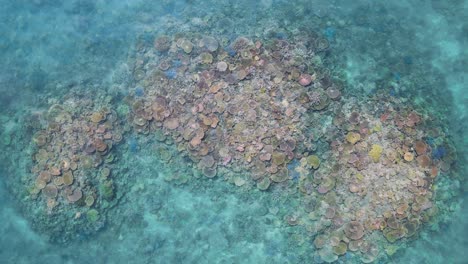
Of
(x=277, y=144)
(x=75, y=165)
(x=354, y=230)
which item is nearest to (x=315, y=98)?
(x=277, y=144)

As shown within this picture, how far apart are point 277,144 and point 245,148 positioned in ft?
2.48

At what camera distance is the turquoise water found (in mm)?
8547

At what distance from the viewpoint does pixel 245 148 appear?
8.82 meters

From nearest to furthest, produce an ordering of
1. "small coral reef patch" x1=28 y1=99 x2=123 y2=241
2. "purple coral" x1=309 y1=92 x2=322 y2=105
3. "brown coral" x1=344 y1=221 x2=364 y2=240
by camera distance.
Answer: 1. "brown coral" x1=344 y1=221 x2=364 y2=240
2. "small coral reef patch" x1=28 y1=99 x2=123 y2=241
3. "purple coral" x1=309 y1=92 x2=322 y2=105

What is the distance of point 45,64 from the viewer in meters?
10.8

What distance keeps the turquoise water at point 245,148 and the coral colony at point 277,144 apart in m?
0.03

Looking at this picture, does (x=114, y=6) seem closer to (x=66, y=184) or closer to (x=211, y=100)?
(x=211, y=100)

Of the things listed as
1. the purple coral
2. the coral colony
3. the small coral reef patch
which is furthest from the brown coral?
the small coral reef patch

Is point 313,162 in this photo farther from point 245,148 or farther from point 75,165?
point 75,165

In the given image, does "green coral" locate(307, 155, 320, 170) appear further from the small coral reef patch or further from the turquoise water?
the small coral reef patch

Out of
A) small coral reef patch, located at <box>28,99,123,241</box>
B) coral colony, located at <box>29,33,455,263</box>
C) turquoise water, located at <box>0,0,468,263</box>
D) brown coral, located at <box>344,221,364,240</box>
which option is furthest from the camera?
small coral reef patch, located at <box>28,99,123,241</box>

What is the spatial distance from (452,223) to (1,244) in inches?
422

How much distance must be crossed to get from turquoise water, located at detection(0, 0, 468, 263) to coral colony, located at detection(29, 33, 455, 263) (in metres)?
0.03

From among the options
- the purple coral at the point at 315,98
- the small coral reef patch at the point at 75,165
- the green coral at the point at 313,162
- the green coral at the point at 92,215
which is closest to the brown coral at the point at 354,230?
the green coral at the point at 313,162
